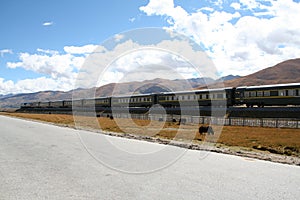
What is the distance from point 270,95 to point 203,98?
424 inches

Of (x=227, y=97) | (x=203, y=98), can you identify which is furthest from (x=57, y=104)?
(x=227, y=97)

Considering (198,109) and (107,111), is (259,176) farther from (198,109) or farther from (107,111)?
(107,111)

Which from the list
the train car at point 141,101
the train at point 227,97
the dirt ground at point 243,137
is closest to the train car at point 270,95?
the train at point 227,97

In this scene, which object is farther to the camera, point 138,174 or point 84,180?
point 138,174

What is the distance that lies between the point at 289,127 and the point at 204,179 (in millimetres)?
Result: 23480

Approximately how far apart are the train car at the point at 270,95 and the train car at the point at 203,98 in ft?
5.10

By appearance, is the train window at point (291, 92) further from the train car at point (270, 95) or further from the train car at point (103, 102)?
the train car at point (103, 102)

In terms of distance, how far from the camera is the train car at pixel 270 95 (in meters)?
35.2

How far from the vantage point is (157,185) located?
6.28m

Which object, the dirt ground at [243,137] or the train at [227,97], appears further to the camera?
the train at [227,97]

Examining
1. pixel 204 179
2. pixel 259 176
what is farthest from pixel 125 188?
pixel 259 176

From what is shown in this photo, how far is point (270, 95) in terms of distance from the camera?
37375mm

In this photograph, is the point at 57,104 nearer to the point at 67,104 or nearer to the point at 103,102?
the point at 67,104

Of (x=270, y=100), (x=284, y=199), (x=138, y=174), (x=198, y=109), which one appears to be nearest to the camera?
(x=284, y=199)
